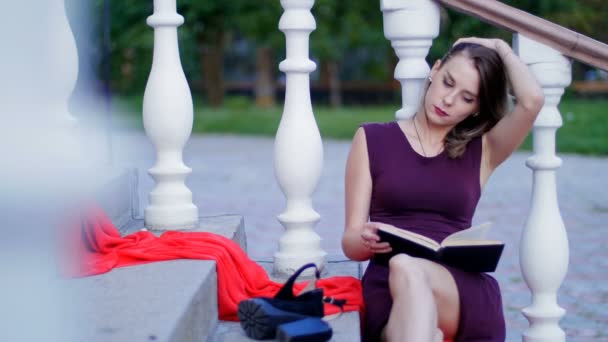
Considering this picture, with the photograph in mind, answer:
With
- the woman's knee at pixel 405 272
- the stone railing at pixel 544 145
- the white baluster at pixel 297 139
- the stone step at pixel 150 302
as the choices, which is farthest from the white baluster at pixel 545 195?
the stone step at pixel 150 302

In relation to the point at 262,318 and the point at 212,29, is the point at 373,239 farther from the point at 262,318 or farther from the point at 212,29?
the point at 212,29

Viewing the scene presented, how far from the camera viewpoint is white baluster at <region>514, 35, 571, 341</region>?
9.14 ft

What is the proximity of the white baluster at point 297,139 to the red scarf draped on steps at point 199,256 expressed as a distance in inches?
7.2

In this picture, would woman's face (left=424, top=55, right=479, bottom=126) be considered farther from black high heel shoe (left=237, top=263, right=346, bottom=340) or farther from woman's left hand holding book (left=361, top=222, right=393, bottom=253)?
black high heel shoe (left=237, top=263, right=346, bottom=340)

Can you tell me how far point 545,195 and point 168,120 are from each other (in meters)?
1.18

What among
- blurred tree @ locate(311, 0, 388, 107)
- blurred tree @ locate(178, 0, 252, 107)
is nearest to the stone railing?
blurred tree @ locate(178, 0, 252, 107)

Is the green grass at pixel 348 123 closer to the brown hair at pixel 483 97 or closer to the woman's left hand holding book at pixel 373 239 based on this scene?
the brown hair at pixel 483 97

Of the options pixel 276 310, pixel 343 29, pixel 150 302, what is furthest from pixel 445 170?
pixel 343 29

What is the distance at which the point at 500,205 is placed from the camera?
8086 mm

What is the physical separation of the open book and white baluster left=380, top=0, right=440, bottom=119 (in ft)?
1.84

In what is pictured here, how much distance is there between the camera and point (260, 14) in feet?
72.6

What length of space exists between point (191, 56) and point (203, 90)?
2.54 m

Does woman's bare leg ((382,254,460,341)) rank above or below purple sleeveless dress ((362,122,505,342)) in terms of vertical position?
below

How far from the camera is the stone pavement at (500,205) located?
4.81 m
